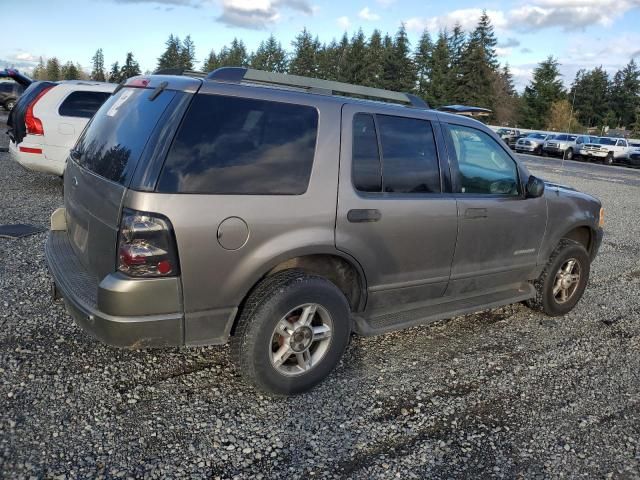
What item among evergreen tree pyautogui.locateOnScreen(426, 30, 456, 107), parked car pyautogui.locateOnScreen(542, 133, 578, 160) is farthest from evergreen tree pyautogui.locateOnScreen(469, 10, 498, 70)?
parked car pyautogui.locateOnScreen(542, 133, 578, 160)

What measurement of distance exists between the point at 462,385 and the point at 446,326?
1.04 m

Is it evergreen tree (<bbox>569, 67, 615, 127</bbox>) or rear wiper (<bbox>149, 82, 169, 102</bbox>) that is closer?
rear wiper (<bbox>149, 82, 169, 102</bbox>)

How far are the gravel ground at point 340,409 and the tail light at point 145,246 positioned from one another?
898mm

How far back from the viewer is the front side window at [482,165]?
410 cm

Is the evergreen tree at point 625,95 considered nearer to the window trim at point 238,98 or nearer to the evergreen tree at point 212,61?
the evergreen tree at point 212,61

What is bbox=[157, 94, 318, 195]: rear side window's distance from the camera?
2855 mm

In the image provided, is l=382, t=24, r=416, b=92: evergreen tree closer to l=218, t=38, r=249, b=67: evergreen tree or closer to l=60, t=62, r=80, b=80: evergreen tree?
l=218, t=38, r=249, b=67: evergreen tree

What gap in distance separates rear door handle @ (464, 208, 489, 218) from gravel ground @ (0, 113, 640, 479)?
3.53ft

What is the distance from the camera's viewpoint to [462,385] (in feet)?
12.2

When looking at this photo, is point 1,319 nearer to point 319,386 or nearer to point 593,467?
point 319,386

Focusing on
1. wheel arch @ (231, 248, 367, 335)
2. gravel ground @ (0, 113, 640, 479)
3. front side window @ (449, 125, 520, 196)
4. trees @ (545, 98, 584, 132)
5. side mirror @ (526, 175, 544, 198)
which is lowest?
gravel ground @ (0, 113, 640, 479)

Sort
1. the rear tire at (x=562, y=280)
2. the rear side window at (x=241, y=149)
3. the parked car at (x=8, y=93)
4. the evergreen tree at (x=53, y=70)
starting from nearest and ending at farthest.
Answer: the rear side window at (x=241, y=149), the rear tire at (x=562, y=280), the parked car at (x=8, y=93), the evergreen tree at (x=53, y=70)

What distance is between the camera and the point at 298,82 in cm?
354

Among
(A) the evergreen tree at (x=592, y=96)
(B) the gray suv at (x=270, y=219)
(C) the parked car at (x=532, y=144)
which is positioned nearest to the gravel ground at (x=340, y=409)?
(B) the gray suv at (x=270, y=219)
